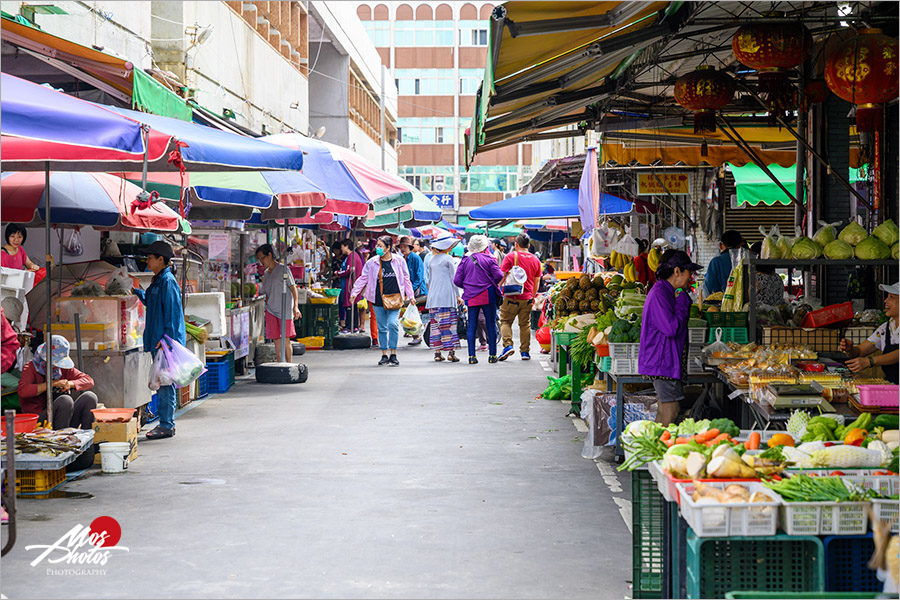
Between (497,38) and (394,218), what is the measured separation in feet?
41.3

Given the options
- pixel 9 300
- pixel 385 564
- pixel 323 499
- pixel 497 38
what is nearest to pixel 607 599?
pixel 385 564

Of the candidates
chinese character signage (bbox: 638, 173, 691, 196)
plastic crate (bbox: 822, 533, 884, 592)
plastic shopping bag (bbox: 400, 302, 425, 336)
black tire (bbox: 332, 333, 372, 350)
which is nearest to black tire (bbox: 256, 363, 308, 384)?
plastic shopping bag (bbox: 400, 302, 425, 336)

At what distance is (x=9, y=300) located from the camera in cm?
830

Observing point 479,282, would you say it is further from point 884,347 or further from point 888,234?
point 884,347

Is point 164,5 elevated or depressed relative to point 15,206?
elevated

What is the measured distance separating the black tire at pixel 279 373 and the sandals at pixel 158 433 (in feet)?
14.6

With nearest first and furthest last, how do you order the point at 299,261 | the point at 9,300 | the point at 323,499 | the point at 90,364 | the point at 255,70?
the point at 323,499 → the point at 9,300 → the point at 90,364 → the point at 299,261 → the point at 255,70

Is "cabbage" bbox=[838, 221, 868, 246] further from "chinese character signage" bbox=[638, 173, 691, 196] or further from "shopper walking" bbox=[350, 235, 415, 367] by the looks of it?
"shopper walking" bbox=[350, 235, 415, 367]

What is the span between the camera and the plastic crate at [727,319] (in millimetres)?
8406

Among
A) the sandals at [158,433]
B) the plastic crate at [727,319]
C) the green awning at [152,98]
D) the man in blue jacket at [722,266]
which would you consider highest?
the green awning at [152,98]

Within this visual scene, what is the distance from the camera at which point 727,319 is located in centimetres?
843

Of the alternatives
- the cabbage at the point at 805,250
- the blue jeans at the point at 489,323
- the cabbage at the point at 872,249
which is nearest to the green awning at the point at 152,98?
the cabbage at the point at 805,250

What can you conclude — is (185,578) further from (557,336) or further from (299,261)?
(299,261)

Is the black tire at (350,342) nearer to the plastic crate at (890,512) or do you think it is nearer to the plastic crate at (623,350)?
the plastic crate at (623,350)
